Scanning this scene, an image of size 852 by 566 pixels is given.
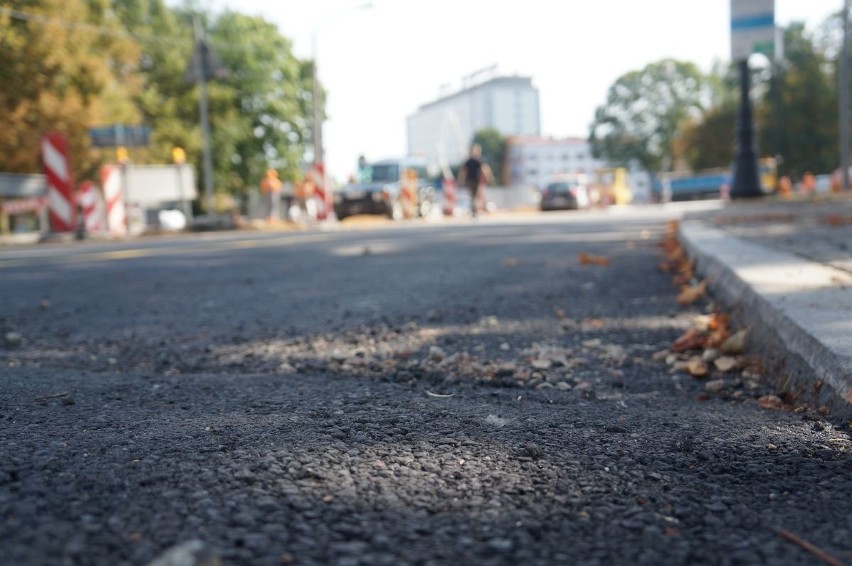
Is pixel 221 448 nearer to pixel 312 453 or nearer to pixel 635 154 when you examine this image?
pixel 312 453

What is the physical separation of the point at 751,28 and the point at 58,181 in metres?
11.1

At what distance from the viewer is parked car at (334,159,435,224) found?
933 inches

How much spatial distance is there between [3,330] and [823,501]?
368cm

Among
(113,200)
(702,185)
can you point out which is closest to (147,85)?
(113,200)

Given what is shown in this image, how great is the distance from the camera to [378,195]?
23.6 metres

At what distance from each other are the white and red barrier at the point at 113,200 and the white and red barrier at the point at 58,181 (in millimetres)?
1750

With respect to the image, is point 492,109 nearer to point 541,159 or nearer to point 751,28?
point 541,159

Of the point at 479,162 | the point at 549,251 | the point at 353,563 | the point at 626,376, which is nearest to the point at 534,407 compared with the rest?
the point at 626,376

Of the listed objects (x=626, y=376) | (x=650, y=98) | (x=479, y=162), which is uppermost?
(x=650, y=98)

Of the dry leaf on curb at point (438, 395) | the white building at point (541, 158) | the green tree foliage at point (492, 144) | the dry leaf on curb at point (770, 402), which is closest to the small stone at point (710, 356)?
the dry leaf on curb at point (770, 402)

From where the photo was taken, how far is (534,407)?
235 centimetres

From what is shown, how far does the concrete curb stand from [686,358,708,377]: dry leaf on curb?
0.21 metres

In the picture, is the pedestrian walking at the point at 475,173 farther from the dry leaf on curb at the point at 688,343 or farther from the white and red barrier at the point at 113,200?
the dry leaf on curb at the point at 688,343

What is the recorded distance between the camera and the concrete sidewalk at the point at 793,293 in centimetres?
224
